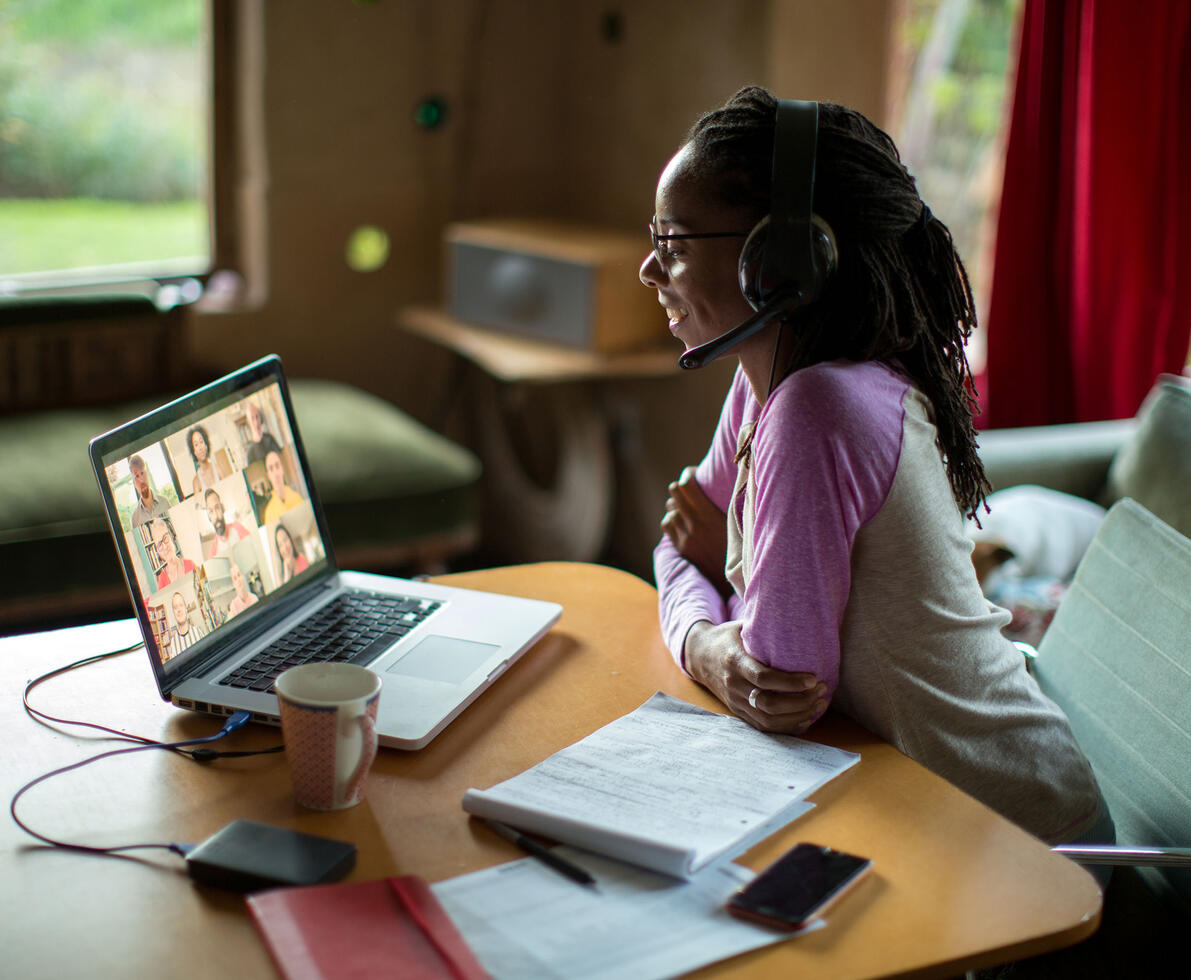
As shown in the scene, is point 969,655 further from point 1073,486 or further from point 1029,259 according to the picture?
point 1029,259

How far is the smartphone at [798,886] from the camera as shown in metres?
0.85

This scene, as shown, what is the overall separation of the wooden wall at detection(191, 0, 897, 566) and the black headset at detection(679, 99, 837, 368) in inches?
74.8

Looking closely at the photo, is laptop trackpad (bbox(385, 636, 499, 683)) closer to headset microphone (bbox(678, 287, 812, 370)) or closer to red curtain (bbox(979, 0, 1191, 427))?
headset microphone (bbox(678, 287, 812, 370))

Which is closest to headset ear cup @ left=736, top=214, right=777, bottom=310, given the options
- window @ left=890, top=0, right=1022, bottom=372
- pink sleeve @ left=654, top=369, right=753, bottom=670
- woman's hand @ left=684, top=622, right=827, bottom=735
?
pink sleeve @ left=654, top=369, right=753, bottom=670

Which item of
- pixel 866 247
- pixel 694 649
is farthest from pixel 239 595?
pixel 866 247

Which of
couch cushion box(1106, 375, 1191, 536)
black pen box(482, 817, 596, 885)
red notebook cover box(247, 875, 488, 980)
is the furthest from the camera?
couch cushion box(1106, 375, 1191, 536)

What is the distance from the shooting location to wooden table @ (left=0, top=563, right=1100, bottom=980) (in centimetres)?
83

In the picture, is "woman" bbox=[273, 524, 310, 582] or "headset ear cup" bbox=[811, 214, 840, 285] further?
"woman" bbox=[273, 524, 310, 582]

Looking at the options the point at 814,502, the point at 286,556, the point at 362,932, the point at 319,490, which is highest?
the point at 814,502

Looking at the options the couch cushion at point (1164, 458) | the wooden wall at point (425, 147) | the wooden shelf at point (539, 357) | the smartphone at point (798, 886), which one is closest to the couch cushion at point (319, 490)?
the wooden shelf at point (539, 357)

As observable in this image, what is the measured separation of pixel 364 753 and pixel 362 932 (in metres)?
0.18

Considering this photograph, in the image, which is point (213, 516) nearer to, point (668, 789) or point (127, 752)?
point (127, 752)

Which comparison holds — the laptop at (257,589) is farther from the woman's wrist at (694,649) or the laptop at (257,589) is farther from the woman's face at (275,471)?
the woman's wrist at (694,649)

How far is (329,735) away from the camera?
952 mm
